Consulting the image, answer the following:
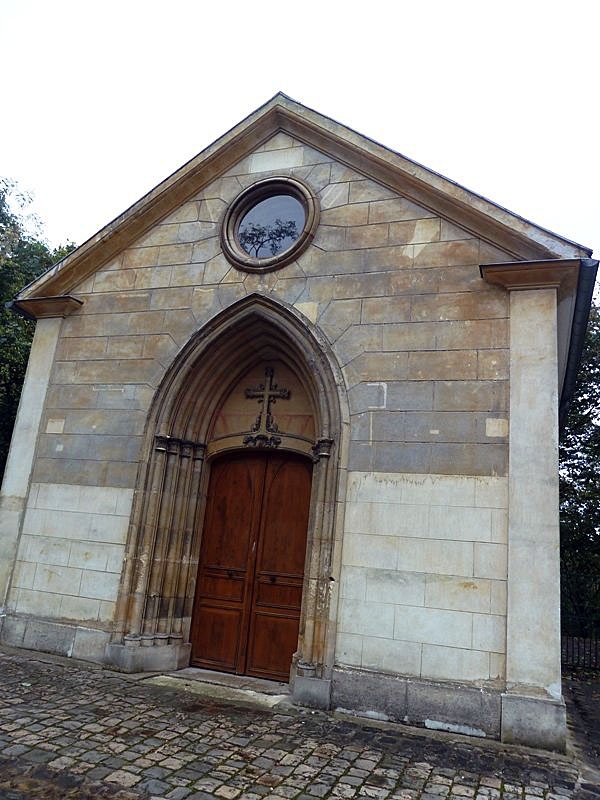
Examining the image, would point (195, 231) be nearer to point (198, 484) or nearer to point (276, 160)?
point (276, 160)

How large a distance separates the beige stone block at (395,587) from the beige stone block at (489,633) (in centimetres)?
56

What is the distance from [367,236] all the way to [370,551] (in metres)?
3.75

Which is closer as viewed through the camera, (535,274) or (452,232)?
(535,274)

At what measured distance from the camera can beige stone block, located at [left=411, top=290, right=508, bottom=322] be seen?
6453 mm

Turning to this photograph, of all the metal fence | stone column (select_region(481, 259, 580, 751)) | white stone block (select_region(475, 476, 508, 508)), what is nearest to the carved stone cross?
white stone block (select_region(475, 476, 508, 508))

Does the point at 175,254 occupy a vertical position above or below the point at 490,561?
above

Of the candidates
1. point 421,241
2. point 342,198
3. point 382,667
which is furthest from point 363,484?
point 342,198

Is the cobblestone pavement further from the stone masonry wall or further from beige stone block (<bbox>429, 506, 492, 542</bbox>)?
beige stone block (<bbox>429, 506, 492, 542</bbox>)

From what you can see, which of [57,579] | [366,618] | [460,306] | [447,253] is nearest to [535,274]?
[460,306]

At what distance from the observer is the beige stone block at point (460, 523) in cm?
589

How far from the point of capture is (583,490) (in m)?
14.6

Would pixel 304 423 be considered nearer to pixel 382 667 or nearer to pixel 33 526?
pixel 382 667

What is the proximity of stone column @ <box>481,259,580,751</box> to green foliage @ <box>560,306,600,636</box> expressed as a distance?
30.5ft

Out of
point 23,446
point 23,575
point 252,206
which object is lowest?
point 23,575
